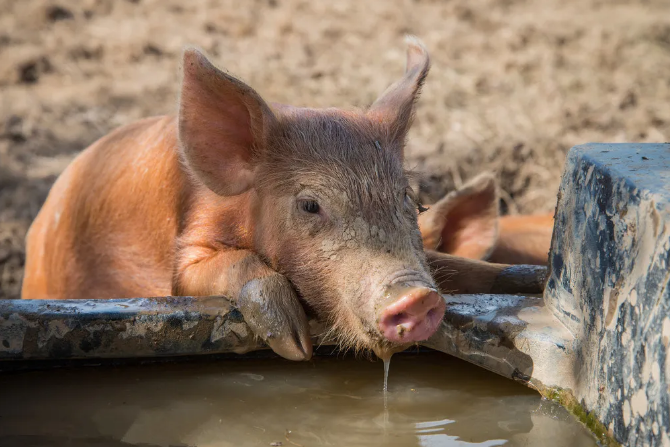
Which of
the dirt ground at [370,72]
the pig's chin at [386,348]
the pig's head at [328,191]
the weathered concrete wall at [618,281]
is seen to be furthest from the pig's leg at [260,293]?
the dirt ground at [370,72]

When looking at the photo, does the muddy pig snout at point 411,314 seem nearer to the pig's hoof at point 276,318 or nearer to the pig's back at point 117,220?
the pig's hoof at point 276,318

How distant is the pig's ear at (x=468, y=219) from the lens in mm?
4078

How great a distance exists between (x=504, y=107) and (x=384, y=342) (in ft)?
12.7

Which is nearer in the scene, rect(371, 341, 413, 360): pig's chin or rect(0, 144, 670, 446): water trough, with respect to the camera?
rect(0, 144, 670, 446): water trough

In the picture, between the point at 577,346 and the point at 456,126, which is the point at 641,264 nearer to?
the point at 577,346

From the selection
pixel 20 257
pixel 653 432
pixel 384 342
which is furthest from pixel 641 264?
pixel 20 257

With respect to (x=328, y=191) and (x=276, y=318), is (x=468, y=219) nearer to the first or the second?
(x=328, y=191)

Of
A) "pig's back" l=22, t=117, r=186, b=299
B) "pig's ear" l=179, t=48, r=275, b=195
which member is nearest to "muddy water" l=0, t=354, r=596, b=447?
"pig's ear" l=179, t=48, r=275, b=195

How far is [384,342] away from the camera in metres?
2.58

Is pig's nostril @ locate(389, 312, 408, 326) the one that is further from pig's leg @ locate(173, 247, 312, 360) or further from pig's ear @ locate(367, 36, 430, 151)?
pig's ear @ locate(367, 36, 430, 151)

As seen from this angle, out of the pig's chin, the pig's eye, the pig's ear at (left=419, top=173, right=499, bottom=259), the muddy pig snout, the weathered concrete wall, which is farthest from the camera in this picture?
the pig's ear at (left=419, top=173, right=499, bottom=259)

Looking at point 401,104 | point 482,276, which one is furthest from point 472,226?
point 401,104

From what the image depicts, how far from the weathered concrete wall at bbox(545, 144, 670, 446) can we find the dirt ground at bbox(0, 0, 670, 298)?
263 centimetres

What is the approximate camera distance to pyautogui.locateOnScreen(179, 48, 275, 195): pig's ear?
9.82 ft
